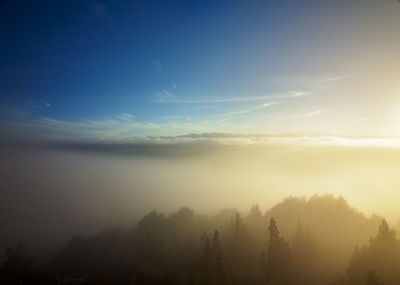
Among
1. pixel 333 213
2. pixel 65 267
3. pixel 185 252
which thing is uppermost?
pixel 333 213

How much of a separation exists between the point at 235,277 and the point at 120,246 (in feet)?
170

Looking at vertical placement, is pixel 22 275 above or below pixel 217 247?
below

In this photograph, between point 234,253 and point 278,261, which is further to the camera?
point 234,253

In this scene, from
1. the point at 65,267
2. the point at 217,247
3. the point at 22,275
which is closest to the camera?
the point at 217,247

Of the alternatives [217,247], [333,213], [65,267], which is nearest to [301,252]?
[217,247]

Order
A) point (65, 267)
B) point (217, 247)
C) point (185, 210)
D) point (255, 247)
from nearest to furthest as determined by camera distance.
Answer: point (217, 247) → point (255, 247) → point (65, 267) → point (185, 210)

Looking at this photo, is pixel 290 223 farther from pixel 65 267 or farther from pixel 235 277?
pixel 65 267

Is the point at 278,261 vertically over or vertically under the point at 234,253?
over

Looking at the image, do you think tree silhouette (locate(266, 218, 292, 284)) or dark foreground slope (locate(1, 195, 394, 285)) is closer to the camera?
dark foreground slope (locate(1, 195, 394, 285))

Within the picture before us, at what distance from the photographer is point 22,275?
6309 centimetres

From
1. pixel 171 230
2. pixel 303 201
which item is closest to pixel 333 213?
pixel 303 201

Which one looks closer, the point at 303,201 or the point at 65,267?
the point at 65,267

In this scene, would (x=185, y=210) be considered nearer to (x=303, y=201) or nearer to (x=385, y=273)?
(x=303, y=201)

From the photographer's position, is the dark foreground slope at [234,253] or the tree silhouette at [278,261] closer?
the dark foreground slope at [234,253]
